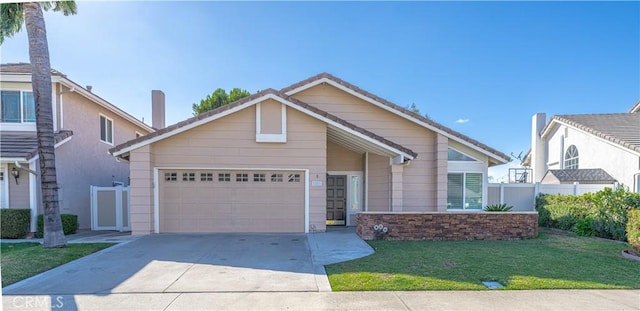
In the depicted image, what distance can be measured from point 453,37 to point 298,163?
29.2 feet

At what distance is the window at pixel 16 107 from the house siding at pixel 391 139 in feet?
32.9

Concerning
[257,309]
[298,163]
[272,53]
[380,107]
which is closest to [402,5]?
[380,107]

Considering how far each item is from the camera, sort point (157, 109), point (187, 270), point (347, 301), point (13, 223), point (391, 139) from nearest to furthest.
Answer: point (347, 301)
point (187, 270)
point (13, 223)
point (391, 139)
point (157, 109)

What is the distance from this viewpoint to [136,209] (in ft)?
31.8

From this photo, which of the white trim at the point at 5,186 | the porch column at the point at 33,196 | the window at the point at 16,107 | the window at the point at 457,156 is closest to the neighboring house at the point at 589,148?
the window at the point at 457,156

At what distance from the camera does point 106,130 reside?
14.8m

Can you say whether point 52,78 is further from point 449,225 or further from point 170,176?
point 449,225

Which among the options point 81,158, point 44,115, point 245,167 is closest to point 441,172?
point 245,167

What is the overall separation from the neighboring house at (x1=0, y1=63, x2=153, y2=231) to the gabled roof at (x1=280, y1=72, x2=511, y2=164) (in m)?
8.50

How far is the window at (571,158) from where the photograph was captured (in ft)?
59.7

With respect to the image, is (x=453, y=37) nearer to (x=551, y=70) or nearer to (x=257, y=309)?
(x=551, y=70)

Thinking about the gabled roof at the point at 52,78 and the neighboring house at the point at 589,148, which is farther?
the neighboring house at the point at 589,148

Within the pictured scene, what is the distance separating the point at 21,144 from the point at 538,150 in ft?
92.4

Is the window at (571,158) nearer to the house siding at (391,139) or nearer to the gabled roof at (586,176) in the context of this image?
the gabled roof at (586,176)
